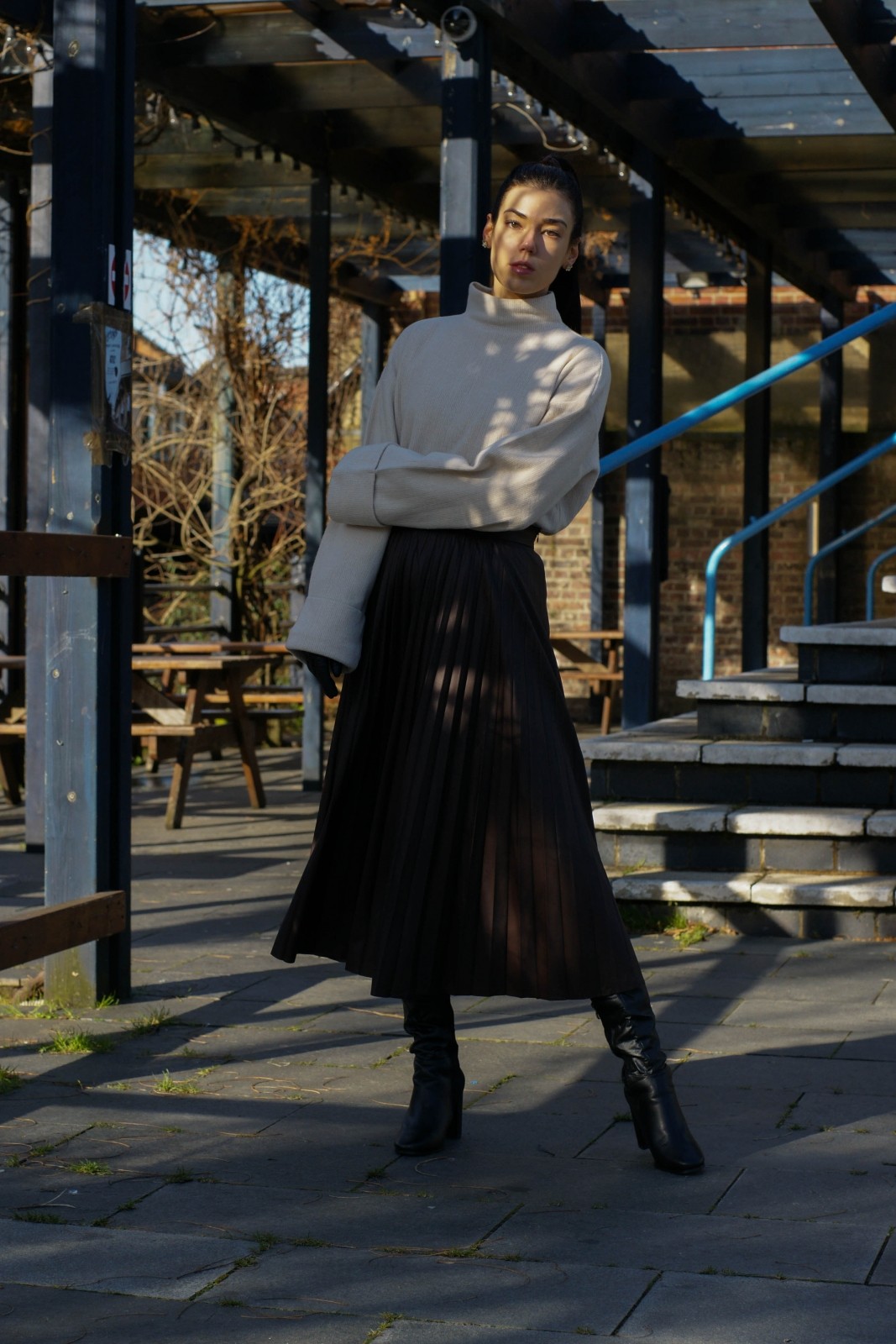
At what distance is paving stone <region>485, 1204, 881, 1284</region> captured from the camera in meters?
2.42

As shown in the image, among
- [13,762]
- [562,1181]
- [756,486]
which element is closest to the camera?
[562,1181]

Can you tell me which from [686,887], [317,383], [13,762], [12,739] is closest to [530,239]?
[686,887]

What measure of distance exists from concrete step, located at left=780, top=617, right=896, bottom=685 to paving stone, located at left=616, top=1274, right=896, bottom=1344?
3.36 metres

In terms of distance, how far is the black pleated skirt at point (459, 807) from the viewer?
9.20ft

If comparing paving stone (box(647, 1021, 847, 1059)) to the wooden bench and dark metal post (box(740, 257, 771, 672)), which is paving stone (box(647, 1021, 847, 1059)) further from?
dark metal post (box(740, 257, 771, 672))

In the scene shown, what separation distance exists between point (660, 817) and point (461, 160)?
217 cm

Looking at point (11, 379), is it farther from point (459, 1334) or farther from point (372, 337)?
point (459, 1334)

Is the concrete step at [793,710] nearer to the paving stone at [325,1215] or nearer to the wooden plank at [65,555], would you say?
the wooden plank at [65,555]

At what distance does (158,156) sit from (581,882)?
7.09 metres

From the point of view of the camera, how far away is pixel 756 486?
1044cm

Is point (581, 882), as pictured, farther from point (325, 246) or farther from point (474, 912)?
point (325, 246)

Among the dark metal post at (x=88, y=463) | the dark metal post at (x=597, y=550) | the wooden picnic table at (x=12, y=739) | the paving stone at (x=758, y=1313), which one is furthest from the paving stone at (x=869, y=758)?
the dark metal post at (x=597, y=550)

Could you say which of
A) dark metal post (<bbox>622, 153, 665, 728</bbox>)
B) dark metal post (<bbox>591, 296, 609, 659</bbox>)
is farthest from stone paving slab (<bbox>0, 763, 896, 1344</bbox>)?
dark metal post (<bbox>591, 296, 609, 659</bbox>)

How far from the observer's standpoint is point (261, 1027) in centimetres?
387
